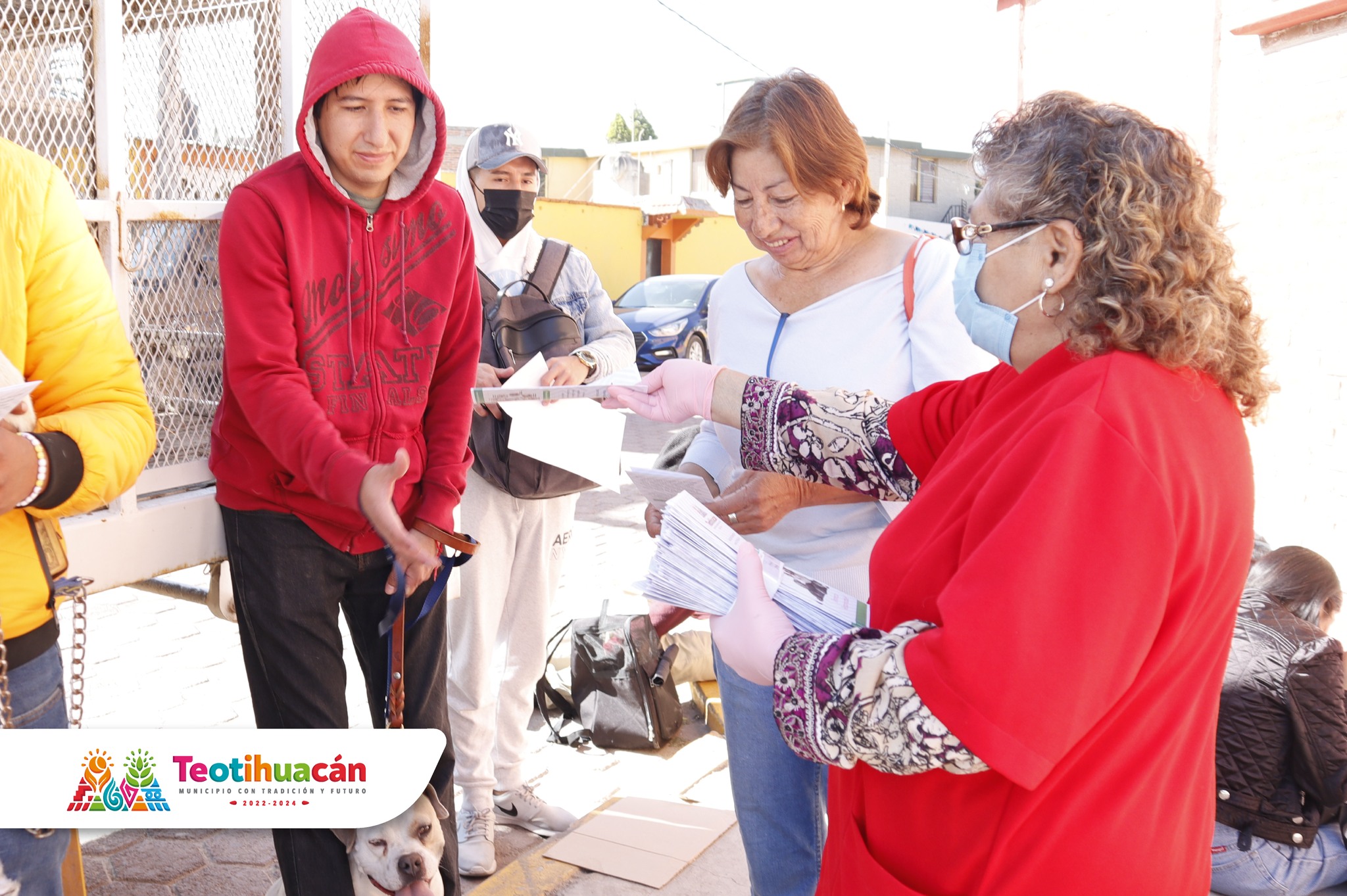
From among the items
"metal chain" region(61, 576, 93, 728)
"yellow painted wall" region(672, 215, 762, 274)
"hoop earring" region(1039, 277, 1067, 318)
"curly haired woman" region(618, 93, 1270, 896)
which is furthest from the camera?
"yellow painted wall" region(672, 215, 762, 274)

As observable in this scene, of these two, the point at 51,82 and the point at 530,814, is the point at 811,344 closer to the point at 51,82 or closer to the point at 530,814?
the point at 51,82

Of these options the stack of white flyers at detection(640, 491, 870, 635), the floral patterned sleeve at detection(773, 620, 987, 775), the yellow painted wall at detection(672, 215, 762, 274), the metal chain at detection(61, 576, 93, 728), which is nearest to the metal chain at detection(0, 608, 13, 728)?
the metal chain at detection(61, 576, 93, 728)

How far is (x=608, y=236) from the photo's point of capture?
22625mm

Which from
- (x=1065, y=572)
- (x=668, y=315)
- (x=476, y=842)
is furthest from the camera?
(x=668, y=315)

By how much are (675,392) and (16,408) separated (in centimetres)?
122

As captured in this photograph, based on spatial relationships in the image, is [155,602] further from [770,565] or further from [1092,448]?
[1092,448]

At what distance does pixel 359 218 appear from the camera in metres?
2.24

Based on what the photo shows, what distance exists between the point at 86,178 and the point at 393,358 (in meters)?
0.82

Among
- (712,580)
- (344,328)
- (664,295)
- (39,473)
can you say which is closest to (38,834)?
(39,473)

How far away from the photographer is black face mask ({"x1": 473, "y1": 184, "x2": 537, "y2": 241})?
3443mm

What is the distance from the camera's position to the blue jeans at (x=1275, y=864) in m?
3.15

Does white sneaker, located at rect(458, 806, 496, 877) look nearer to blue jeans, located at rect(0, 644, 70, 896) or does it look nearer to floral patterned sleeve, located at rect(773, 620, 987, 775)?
blue jeans, located at rect(0, 644, 70, 896)

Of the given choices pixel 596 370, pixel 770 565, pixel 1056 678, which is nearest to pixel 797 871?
pixel 770 565

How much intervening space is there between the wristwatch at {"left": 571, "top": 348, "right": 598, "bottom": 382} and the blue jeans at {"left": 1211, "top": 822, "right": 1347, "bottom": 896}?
2525 millimetres
